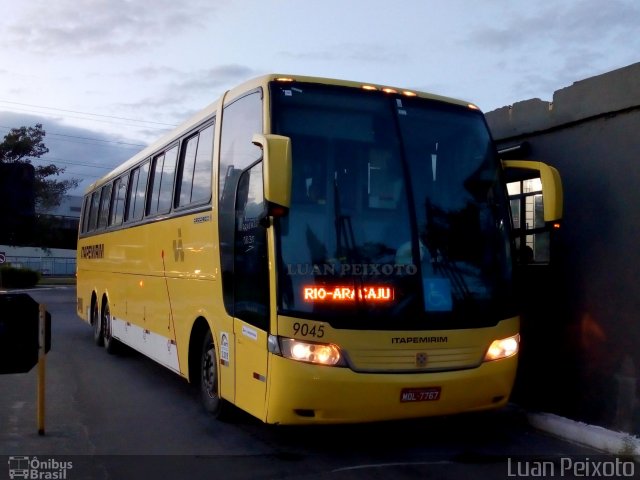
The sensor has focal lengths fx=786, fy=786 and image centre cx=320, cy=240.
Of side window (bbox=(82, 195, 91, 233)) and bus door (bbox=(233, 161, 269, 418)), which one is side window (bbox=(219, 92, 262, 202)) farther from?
side window (bbox=(82, 195, 91, 233))

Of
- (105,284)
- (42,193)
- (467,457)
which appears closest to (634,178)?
(467,457)

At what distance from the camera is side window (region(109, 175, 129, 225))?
1356 centimetres

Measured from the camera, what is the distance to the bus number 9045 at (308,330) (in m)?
6.65

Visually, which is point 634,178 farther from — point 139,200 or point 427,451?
point 139,200

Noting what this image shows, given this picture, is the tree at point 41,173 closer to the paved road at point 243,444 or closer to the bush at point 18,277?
the bush at point 18,277

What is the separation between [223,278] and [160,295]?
9.65 ft

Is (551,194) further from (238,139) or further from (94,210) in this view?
(94,210)

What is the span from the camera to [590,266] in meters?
8.30

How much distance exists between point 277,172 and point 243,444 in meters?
2.90

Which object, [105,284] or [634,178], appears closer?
[634,178]

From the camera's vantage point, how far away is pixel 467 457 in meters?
7.36

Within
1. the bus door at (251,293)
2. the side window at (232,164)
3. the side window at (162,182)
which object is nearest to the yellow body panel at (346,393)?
the bus door at (251,293)

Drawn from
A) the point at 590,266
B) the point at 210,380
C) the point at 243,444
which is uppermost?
the point at 590,266

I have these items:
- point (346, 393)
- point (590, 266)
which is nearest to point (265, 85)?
point (346, 393)
